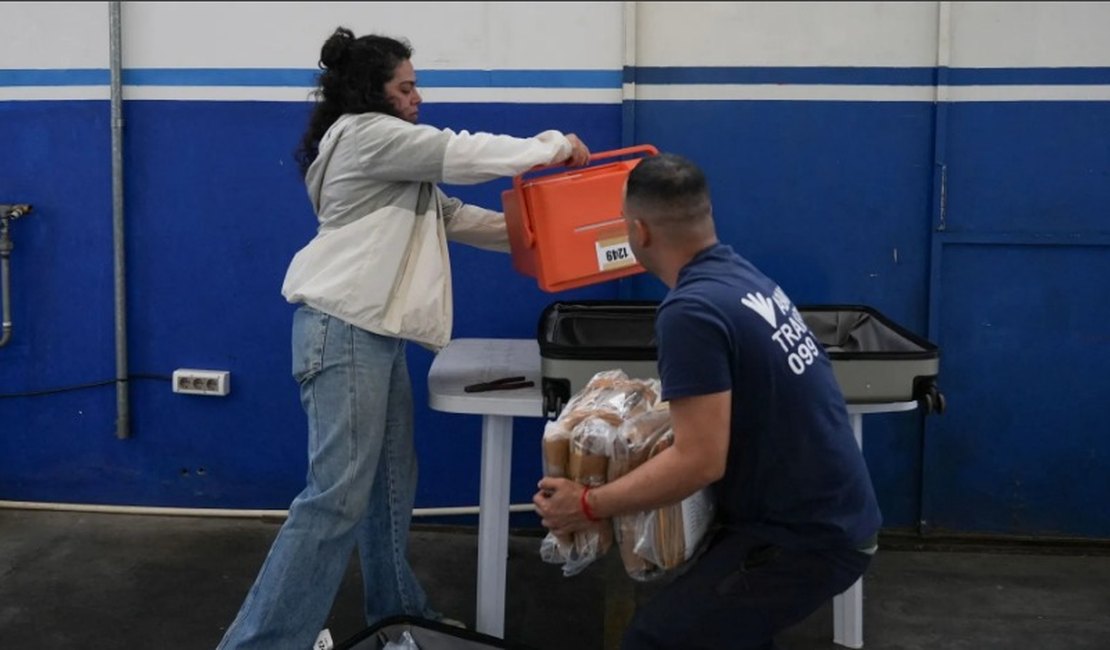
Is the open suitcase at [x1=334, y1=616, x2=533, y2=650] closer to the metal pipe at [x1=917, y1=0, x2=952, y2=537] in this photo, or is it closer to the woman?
the woman

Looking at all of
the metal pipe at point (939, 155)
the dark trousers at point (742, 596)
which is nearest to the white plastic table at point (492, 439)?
the dark trousers at point (742, 596)

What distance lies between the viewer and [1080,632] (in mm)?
3324

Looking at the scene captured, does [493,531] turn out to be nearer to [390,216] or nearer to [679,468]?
[390,216]

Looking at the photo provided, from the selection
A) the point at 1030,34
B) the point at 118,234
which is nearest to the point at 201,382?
the point at 118,234

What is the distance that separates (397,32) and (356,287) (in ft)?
4.69

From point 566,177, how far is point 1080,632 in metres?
1.94

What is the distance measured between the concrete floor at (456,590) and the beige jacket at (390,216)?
3.11ft

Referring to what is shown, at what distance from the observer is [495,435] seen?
9.66ft

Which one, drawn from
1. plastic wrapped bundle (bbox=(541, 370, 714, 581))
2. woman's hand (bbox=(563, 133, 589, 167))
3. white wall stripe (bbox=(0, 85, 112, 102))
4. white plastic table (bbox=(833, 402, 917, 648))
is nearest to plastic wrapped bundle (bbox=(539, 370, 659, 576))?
plastic wrapped bundle (bbox=(541, 370, 714, 581))

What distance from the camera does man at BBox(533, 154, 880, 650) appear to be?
1908 millimetres

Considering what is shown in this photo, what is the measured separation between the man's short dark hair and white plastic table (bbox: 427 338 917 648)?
89 centimetres

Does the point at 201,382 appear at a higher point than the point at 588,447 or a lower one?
lower

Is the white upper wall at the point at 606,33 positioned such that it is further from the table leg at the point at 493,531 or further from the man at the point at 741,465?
the man at the point at 741,465

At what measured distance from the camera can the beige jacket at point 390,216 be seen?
8.95ft
